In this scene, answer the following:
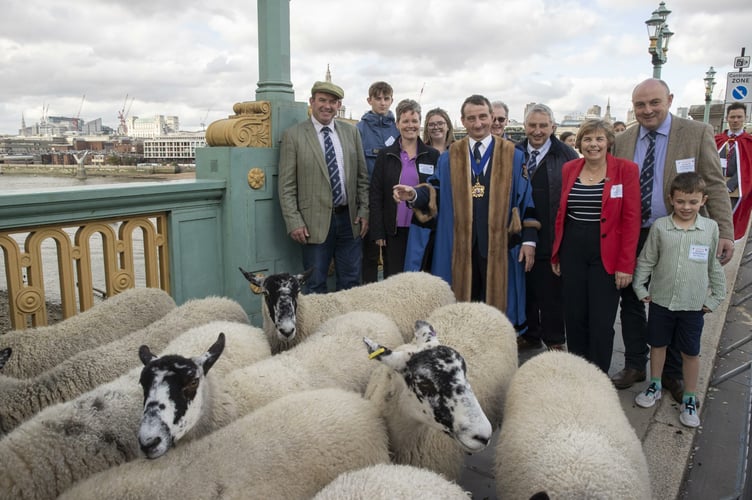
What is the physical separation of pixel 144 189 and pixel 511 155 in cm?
290

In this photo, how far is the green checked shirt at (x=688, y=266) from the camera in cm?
344

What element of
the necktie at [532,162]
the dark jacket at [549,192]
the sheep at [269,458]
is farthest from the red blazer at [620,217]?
the sheep at [269,458]

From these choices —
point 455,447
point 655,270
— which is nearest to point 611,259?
point 655,270

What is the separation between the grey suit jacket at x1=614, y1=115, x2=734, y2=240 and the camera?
361cm

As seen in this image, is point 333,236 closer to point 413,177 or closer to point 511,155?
point 413,177

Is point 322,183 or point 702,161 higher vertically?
point 702,161

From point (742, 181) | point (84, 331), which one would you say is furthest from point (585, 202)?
point (742, 181)

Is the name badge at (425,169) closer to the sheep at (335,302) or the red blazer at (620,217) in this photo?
the sheep at (335,302)

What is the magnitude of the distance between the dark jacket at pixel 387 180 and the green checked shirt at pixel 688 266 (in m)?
2.03

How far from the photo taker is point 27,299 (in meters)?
3.41

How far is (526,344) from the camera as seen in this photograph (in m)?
4.82

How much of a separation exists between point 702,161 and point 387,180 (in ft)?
8.12

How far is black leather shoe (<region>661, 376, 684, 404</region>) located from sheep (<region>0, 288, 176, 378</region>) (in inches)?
152

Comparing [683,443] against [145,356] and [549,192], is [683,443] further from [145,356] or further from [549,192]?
[145,356]
